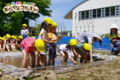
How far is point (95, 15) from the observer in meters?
23.2

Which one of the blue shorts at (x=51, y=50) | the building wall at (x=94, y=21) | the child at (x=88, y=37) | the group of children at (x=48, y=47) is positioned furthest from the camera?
the building wall at (x=94, y=21)

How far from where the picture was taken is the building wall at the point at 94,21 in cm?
2136

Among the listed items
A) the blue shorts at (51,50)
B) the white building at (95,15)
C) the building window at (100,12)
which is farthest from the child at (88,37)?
the building window at (100,12)

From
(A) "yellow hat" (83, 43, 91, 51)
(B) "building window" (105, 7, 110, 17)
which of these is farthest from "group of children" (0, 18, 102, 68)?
(B) "building window" (105, 7, 110, 17)

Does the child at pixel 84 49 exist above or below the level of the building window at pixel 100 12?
below

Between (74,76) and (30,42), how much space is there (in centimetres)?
151

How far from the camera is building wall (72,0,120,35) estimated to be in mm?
21359

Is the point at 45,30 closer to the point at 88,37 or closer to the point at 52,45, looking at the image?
the point at 52,45

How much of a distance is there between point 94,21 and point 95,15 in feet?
2.52

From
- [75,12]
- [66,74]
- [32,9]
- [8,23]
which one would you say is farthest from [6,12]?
[66,74]

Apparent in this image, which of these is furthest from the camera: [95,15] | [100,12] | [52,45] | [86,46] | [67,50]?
[95,15]

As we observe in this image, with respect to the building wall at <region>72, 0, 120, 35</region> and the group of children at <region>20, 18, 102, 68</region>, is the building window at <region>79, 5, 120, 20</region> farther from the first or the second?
the group of children at <region>20, 18, 102, 68</region>

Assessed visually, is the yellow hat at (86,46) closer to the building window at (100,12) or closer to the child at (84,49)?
the child at (84,49)

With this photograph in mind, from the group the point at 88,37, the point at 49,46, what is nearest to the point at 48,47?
the point at 49,46
